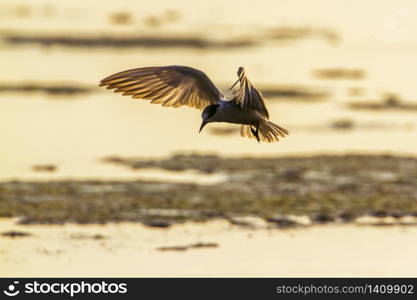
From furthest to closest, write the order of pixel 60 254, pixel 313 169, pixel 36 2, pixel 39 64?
1. pixel 36 2
2. pixel 39 64
3. pixel 313 169
4. pixel 60 254

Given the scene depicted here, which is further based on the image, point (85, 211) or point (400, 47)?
point (400, 47)

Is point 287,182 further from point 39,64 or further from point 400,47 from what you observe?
point 400,47

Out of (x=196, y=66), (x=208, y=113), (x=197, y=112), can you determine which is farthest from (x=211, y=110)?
(x=196, y=66)

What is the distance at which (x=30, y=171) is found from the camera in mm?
14461

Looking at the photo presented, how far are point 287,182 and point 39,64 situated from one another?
8.68 metres

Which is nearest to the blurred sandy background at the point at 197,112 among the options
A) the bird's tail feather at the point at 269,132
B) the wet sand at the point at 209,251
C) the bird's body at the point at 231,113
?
the wet sand at the point at 209,251

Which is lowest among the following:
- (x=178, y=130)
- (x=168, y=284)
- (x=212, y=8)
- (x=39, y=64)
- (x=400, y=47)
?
(x=168, y=284)

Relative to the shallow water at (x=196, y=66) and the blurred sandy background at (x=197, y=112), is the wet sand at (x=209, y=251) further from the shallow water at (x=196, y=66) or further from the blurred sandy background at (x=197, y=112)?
the shallow water at (x=196, y=66)

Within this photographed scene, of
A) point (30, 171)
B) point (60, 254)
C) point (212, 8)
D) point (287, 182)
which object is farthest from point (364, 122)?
point (212, 8)

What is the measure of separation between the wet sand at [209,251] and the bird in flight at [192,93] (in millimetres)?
1787

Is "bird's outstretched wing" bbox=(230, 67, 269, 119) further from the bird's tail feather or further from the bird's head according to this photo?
the bird's tail feather

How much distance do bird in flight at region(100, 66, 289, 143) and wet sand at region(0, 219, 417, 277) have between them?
5.86 ft

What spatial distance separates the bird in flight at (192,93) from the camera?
9.59 m

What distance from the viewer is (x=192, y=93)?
10031mm
